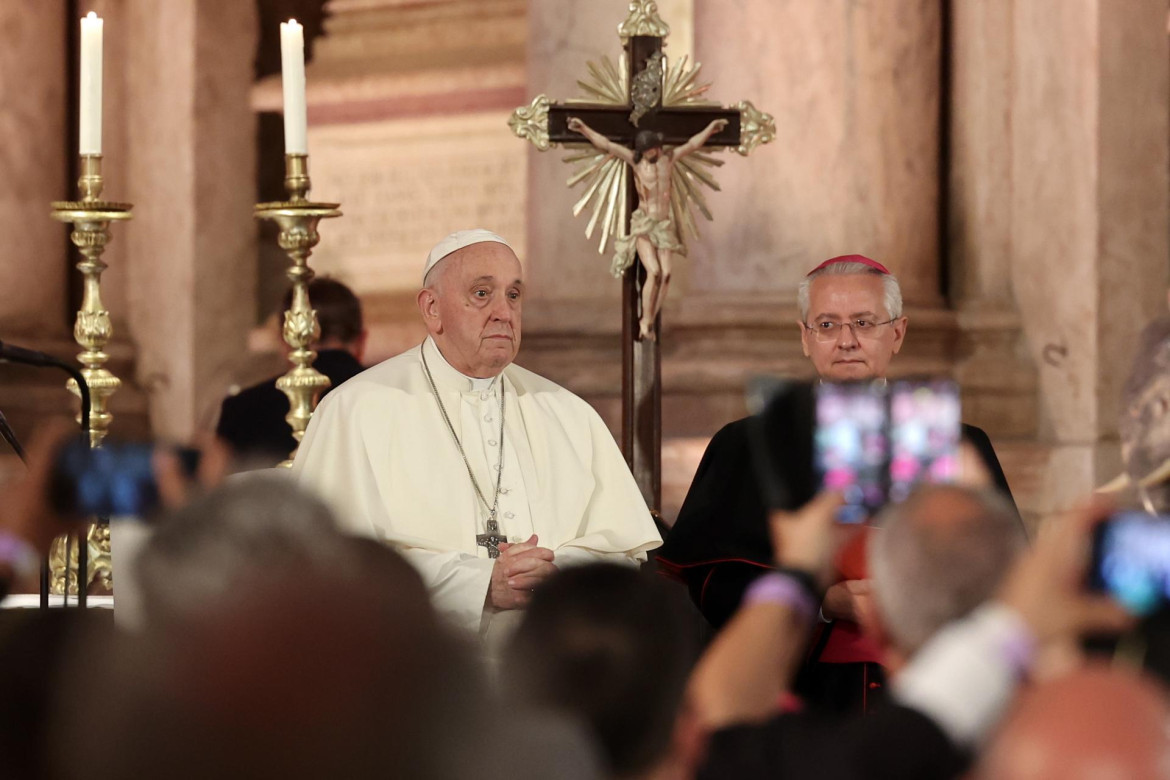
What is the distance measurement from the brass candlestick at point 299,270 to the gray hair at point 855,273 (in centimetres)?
150

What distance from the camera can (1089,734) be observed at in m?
1.39

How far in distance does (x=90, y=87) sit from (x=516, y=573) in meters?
2.21

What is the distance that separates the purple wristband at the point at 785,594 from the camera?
86.7 inches

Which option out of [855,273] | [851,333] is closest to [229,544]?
[851,333]

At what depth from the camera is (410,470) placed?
4.25m

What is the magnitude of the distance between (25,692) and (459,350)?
270 cm

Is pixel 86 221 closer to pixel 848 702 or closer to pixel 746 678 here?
pixel 848 702

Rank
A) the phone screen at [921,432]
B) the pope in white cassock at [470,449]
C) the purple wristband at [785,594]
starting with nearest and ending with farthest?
1. the purple wristband at [785,594]
2. the phone screen at [921,432]
3. the pope in white cassock at [470,449]

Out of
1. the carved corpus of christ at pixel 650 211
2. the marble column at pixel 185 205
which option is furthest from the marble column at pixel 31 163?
the carved corpus of christ at pixel 650 211

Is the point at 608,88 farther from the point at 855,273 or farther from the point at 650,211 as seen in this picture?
the point at 855,273

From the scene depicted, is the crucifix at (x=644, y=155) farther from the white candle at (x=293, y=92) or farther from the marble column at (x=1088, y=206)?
the marble column at (x=1088, y=206)

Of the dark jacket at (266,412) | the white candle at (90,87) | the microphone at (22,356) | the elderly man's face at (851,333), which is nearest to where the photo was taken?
the microphone at (22,356)

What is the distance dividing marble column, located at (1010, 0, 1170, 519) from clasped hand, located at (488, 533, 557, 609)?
13.1ft

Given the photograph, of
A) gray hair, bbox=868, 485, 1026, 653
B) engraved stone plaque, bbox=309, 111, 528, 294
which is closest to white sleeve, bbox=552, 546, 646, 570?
gray hair, bbox=868, 485, 1026, 653
